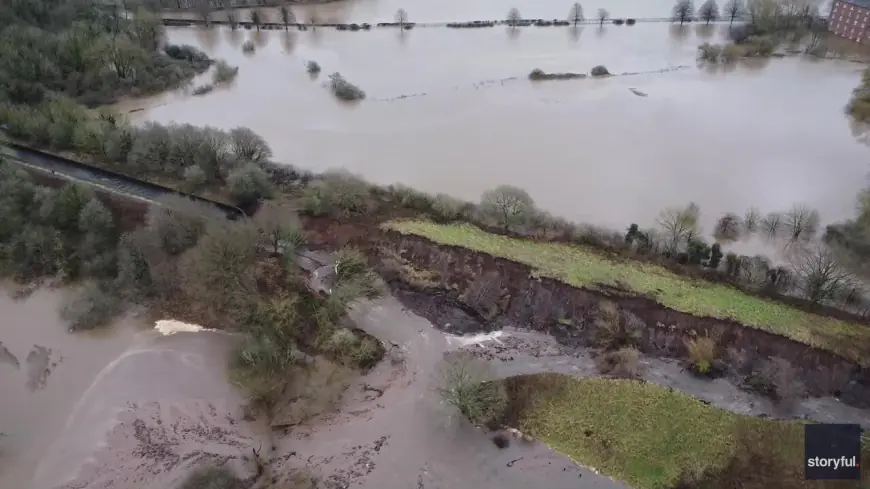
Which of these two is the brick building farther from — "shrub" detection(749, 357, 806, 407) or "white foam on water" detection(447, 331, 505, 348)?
"white foam on water" detection(447, 331, 505, 348)

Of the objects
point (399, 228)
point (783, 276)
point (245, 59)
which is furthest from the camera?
point (245, 59)

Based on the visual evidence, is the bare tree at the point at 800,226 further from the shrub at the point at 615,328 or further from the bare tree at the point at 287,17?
the bare tree at the point at 287,17

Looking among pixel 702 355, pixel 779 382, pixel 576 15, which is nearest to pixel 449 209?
pixel 702 355

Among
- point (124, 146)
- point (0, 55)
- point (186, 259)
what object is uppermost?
point (0, 55)

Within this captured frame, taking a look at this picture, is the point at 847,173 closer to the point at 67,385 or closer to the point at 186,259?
the point at 186,259

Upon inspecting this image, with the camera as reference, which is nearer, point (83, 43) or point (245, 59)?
point (83, 43)

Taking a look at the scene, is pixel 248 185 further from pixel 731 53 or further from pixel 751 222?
pixel 731 53

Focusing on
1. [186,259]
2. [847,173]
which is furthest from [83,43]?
[847,173]

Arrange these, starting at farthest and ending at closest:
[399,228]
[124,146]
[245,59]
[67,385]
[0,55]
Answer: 1. [245,59]
2. [0,55]
3. [124,146]
4. [399,228]
5. [67,385]
